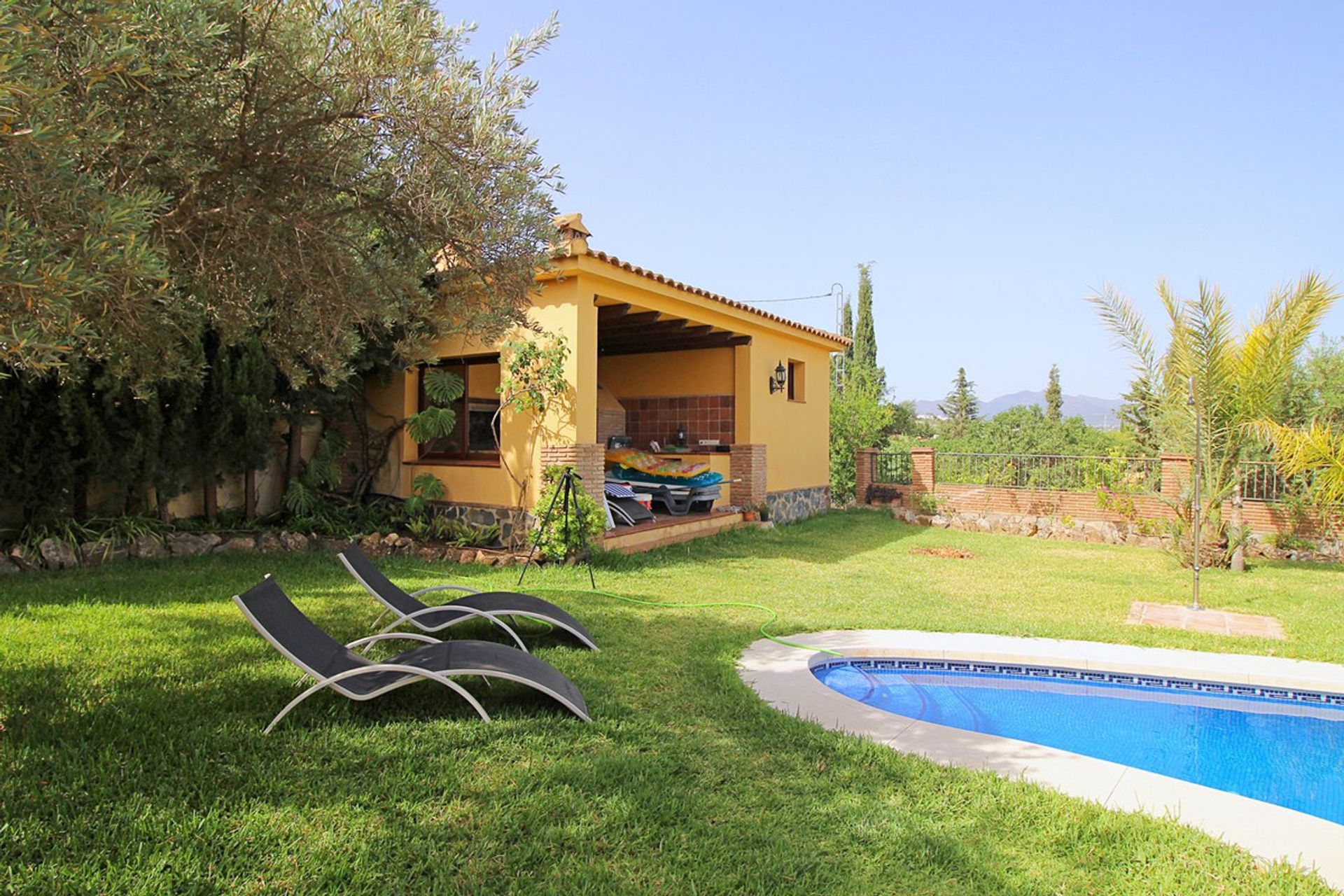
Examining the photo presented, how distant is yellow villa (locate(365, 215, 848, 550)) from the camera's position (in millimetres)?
10586

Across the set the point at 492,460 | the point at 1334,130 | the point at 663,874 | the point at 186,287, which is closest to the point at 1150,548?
the point at 1334,130

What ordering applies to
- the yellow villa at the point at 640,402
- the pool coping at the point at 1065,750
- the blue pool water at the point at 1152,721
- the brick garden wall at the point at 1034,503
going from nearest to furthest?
the pool coping at the point at 1065,750 < the blue pool water at the point at 1152,721 < the yellow villa at the point at 640,402 < the brick garden wall at the point at 1034,503

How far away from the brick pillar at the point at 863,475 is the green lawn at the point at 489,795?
43.2 feet

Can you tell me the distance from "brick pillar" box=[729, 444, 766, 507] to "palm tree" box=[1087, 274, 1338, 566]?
6.51m

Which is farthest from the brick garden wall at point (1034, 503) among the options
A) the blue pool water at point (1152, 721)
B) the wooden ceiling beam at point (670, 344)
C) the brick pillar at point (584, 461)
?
the brick pillar at point (584, 461)

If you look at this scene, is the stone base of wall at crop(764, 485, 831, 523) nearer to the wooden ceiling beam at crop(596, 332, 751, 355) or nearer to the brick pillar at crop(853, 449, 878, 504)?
the brick pillar at crop(853, 449, 878, 504)

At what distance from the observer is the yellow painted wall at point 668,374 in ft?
50.5

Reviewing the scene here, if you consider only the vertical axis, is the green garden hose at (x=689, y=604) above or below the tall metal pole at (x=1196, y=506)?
below

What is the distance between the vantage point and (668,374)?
16.1m

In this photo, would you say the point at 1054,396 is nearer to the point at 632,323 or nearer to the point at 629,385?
the point at 629,385

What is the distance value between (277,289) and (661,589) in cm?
550

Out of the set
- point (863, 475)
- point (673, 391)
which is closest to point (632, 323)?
point (673, 391)

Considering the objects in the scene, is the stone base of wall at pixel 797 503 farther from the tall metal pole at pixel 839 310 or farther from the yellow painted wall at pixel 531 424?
the tall metal pole at pixel 839 310

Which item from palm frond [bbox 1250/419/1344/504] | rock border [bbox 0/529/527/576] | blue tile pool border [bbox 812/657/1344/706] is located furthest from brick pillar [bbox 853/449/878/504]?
blue tile pool border [bbox 812/657/1344/706]
